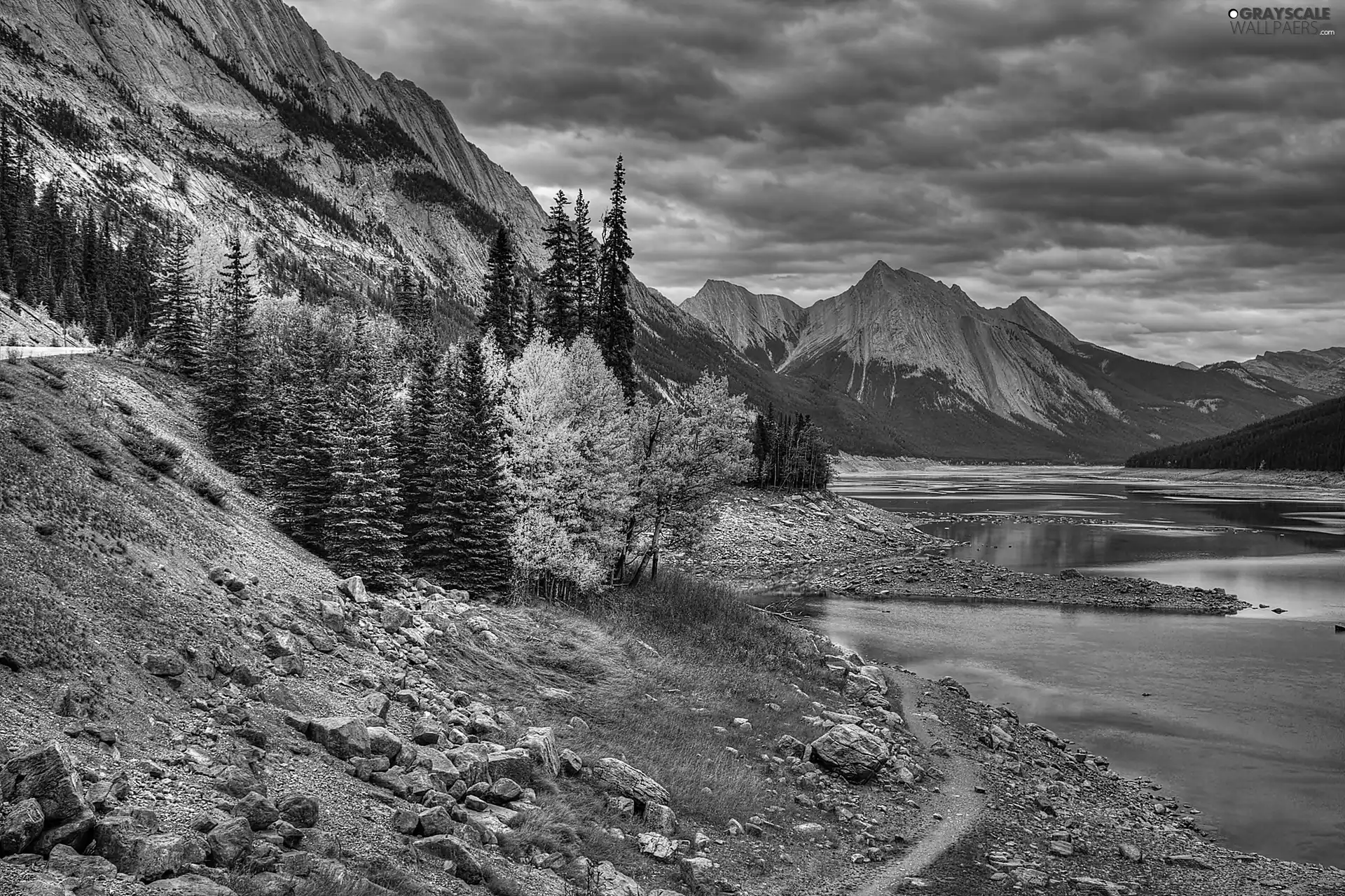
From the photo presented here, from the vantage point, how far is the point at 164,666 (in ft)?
45.8

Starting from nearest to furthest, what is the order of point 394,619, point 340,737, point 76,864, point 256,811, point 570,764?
point 76,864 < point 256,811 < point 340,737 < point 570,764 < point 394,619

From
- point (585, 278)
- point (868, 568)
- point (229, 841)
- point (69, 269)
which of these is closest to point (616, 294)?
point (585, 278)

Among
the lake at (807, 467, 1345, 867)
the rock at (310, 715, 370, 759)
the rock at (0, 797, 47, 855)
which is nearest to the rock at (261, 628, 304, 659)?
the rock at (310, 715, 370, 759)

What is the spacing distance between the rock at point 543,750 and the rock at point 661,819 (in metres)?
2.07

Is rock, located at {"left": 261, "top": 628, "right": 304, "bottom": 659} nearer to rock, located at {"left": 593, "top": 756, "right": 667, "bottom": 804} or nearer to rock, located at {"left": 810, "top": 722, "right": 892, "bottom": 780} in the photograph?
rock, located at {"left": 593, "top": 756, "right": 667, "bottom": 804}

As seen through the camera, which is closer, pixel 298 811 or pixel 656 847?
pixel 298 811

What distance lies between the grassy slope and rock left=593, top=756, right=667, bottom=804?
0.63 metres

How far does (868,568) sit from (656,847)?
60.4 metres

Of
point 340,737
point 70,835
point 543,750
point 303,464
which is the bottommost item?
point 543,750

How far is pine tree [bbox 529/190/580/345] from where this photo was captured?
173ft

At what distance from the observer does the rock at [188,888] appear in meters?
8.66

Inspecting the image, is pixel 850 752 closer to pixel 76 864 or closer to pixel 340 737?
pixel 340 737

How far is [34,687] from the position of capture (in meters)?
11.5

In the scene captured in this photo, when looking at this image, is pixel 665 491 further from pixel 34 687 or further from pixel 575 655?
pixel 34 687
